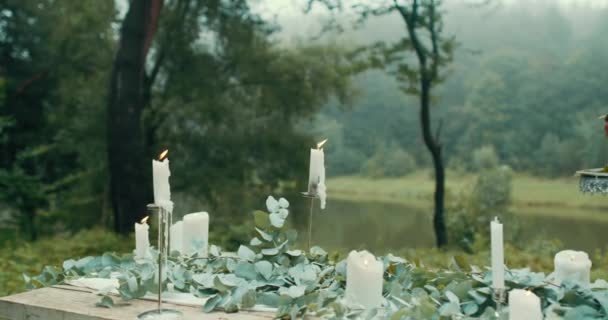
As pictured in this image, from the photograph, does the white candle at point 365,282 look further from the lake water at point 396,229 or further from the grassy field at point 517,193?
the grassy field at point 517,193

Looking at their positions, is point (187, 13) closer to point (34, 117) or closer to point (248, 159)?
point (248, 159)

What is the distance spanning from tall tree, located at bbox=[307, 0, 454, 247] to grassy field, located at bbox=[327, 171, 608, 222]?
461 cm

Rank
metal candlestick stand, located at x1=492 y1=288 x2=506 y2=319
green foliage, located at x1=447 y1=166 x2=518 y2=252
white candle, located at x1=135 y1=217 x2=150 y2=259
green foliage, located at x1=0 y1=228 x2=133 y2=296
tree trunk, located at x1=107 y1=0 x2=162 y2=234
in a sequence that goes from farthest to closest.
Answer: green foliage, located at x1=447 y1=166 x2=518 y2=252 → tree trunk, located at x1=107 y1=0 x2=162 y2=234 → green foliage, located at x1=0 y1=228 x2=133 y2=296 → white candle, located at x1=135 y1=217 x2=150 y2=259 → metal candlestick stand, located at x1=492 y1=288 x2=506 y2=319

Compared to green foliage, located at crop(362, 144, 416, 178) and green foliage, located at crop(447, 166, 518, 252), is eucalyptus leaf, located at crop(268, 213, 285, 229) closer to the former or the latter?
green foliage, located at crop(447, 166, 518, 252)

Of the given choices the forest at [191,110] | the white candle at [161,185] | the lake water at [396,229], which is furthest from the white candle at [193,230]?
the lake water at [396,229]

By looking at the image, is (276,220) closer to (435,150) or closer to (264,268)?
(264,268)

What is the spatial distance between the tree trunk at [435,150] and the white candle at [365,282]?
235 inches

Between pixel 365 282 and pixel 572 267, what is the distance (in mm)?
532

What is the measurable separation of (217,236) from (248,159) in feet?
5.91

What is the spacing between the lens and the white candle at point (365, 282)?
4.60 feet

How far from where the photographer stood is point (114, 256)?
189 centimetres

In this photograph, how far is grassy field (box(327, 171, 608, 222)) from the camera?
12422 mm

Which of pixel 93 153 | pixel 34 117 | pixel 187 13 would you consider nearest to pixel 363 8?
pixel 187 13

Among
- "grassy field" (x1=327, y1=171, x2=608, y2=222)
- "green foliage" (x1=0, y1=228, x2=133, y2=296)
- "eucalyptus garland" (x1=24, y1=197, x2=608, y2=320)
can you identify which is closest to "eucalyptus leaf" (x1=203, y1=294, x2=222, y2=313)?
"eucalyptus garland" (x1=24, y1=197, x2=608, y2=320)
